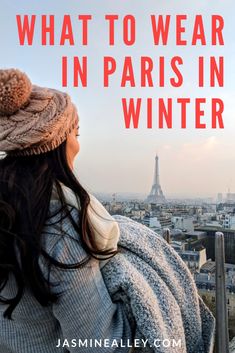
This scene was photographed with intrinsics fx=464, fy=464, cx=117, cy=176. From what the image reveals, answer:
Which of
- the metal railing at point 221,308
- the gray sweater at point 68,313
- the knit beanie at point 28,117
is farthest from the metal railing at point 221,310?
the knit beanie at point 28,117

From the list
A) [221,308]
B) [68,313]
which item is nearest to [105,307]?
[68,313]

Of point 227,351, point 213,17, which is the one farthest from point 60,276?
point 213,17

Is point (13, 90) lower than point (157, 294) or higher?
higher

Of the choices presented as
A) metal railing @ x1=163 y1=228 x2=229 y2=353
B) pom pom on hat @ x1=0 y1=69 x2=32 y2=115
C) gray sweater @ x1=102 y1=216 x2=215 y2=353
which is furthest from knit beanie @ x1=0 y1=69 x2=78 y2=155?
metal railing @ x1=163 y1=228 x2=229 y2=353

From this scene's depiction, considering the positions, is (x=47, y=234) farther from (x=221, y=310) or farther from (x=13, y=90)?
(x=221, y=310)

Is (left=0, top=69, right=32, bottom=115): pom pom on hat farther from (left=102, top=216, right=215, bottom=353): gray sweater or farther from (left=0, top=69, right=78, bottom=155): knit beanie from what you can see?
(left=102, top=216, right=215, bottom=353): gray sweater

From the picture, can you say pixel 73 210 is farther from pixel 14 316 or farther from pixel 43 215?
pixel 14 316

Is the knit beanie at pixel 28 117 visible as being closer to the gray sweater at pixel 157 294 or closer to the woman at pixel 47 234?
the woman at pixel 47 234
